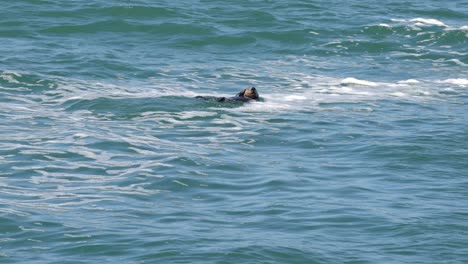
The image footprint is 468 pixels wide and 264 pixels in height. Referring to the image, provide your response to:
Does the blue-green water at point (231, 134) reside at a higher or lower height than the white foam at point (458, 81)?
higher

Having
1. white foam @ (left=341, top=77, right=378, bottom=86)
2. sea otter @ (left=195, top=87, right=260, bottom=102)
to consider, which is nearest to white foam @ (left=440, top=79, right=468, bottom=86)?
white foam @ (left=341, top=77, right=378, bottom=86)

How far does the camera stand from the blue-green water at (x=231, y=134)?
20.2 meters

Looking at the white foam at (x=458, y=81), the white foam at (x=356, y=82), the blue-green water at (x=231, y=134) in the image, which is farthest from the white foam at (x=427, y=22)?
the white foam at (x=356, y=82)

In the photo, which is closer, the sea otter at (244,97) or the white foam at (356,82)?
the sea otter at (244,97)

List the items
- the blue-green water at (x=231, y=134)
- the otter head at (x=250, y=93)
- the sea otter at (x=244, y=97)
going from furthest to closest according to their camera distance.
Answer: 1. the otter head at (x=250, y=93)
2. the sea otter at (x=244, y=97)
3. the blue-green water at (x=231, y=134)

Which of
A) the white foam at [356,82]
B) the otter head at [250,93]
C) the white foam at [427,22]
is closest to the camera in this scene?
the otter head at [250,93]

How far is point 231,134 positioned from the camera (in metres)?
28.6

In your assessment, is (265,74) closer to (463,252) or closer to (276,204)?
(276,204)

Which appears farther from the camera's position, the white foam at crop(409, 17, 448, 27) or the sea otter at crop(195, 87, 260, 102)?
the white foam at crop(409, 17, 448, 27)

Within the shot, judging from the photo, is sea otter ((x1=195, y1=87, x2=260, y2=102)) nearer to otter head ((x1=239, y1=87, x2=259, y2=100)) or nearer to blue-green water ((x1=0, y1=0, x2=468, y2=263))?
otter head ((x1=239, y1=87, x2=259, y2=100))

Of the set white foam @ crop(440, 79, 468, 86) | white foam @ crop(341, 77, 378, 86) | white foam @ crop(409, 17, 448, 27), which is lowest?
A: white foam @ crop(440, 79, 468, 86)

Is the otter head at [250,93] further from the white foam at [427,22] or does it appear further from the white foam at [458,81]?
the white foam at [427,22]

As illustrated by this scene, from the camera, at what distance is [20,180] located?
23938 millimetres

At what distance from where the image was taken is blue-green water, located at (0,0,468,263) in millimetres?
20250
